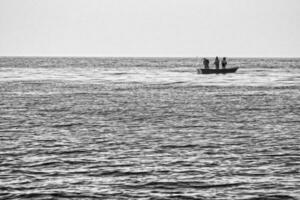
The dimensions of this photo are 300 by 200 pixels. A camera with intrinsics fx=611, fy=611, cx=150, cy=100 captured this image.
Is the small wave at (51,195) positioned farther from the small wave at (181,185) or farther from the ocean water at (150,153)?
the small wave at (181,185)

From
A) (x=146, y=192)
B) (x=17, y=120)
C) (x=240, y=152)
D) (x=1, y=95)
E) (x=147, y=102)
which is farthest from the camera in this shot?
(x=1, y=95)

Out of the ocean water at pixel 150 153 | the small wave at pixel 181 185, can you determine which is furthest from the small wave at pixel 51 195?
the small wave at pixel 181 185

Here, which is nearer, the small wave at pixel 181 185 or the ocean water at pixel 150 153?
the ocean water at pixel 150 153

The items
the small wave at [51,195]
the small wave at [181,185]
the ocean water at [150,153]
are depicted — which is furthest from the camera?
the small wave at [181,185]

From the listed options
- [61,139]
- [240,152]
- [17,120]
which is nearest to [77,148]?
[61,139]

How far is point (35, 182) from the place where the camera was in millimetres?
17281

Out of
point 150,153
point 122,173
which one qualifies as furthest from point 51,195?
point 150,153

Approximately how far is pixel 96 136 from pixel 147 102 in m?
18.8

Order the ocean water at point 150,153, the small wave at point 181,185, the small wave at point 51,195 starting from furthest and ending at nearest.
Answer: the small wave at point 181,185
the ocean water at point 150,153
the small wave at point 51,195

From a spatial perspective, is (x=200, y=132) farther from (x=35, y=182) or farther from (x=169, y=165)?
(x=35, y=182)

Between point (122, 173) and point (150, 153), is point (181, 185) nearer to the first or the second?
point (122, 173)

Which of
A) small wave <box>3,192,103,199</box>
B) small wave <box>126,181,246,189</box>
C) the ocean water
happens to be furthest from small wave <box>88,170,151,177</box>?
small wave <box>3,192,103,199</box>

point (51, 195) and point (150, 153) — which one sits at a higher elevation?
point (51, 195)

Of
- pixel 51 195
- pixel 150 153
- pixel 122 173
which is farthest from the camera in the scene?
pixel 150 153
